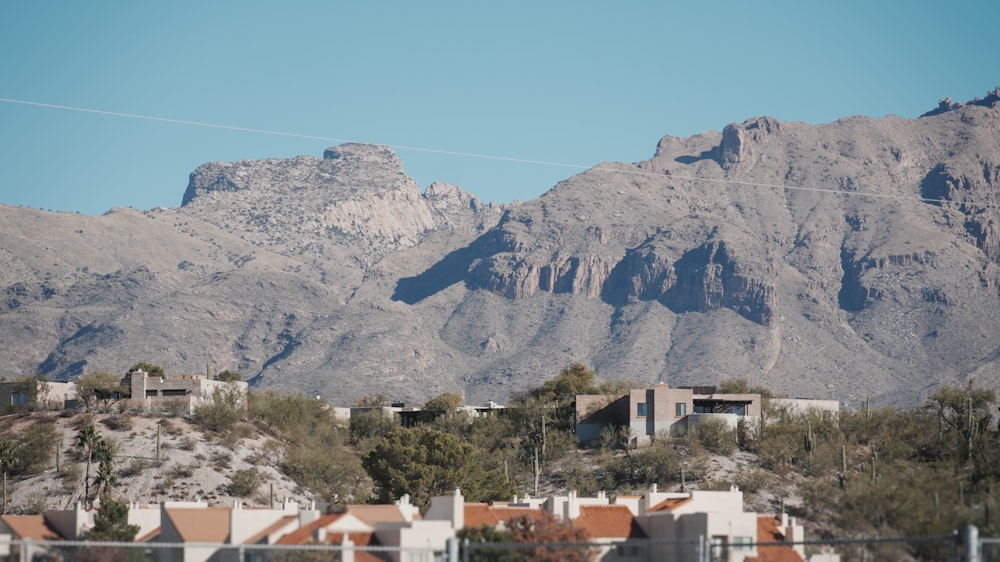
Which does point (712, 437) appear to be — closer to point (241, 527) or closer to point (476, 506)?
point (476, 506)

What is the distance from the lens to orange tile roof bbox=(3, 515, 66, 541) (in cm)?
4197

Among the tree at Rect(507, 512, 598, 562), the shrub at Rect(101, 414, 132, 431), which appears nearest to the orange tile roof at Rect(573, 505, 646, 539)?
the tree at Rect(507, 512, 598, 562)

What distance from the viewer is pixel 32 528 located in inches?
1697

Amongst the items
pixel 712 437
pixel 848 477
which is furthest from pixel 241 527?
pixel 712 437

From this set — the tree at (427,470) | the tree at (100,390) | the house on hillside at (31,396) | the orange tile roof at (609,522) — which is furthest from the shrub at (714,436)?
the orange tile roof at (609,522)

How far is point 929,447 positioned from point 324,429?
4474 centimetres

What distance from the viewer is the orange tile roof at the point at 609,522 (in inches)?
1828

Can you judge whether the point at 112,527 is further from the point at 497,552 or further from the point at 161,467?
the point at 161,467

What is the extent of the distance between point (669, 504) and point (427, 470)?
35562 millimetres

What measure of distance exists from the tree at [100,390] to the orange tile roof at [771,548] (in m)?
73.6

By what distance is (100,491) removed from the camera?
90938 mm

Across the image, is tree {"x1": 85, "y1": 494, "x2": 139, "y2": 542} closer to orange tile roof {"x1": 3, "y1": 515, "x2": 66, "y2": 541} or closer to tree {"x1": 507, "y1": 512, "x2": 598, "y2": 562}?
orange tile roof {"x1": 3, "y1": 515, "x2": 66, "y2": 541}

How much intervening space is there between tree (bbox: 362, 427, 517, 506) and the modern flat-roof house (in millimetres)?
21263

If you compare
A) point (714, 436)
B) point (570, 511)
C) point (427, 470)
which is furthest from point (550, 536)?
point (714, 436)
